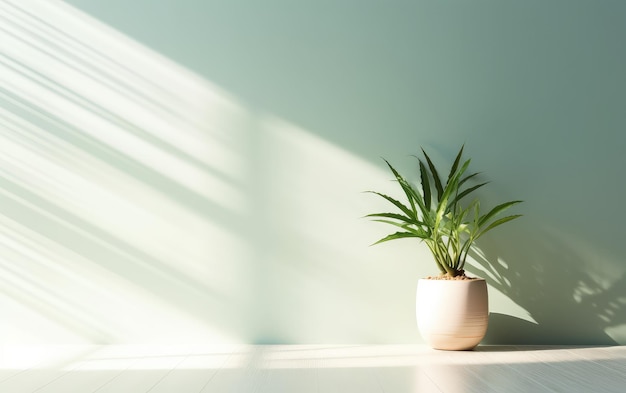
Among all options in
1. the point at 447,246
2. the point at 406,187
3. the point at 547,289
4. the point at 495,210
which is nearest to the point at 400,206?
the point at 406,187

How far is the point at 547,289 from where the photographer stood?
3420mm

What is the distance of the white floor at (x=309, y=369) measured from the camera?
7.84 ft

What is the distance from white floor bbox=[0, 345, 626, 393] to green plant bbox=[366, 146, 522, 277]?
1.51 feet

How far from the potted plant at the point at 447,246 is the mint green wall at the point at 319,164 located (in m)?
0.15

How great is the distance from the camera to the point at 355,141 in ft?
11.3

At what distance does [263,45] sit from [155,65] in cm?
53

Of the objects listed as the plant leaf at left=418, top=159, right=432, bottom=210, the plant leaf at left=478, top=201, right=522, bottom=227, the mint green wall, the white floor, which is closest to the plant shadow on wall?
the mint green wall

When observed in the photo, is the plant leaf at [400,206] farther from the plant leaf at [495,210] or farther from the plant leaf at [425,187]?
the plant leaf at [495,210]

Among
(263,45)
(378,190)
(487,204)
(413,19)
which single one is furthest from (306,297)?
(413,19)

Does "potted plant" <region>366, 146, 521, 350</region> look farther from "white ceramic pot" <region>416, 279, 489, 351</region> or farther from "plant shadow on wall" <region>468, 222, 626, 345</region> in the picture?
"plant shadow on wall" <region>468, 222, 626, 345</region>

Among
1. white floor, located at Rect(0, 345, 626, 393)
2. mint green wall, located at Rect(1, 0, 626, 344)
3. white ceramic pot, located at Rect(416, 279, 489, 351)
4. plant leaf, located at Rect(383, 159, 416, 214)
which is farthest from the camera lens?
mint green wall, located at Rect(1, 0, 626, 344)

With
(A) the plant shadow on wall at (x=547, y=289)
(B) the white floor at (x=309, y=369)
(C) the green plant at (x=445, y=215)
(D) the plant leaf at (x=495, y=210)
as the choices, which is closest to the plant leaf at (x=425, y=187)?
(C) the green plant at (x=445, y=215)

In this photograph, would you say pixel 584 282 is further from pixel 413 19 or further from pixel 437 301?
pixel 413 19

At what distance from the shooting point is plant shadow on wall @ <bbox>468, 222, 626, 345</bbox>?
3400 mm
